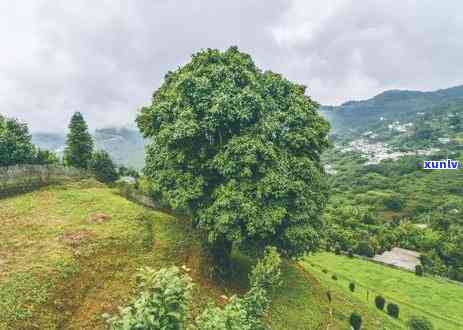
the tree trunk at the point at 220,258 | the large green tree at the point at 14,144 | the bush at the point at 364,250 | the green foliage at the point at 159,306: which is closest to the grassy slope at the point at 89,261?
the tree trunk at the point at 220,258

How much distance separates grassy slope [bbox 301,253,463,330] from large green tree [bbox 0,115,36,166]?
115ft

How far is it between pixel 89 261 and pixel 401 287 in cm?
5203

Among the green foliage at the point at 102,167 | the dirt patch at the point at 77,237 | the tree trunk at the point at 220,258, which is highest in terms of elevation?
the green foliage at the point at 102,167

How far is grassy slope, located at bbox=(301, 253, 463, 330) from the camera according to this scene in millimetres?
45688

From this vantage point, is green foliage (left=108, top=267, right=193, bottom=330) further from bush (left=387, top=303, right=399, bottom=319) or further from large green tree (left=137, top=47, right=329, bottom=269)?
bush (left=387, top=303, right=399, bottom=319)

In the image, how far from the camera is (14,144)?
106 feet

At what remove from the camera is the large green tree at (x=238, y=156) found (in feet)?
74.6

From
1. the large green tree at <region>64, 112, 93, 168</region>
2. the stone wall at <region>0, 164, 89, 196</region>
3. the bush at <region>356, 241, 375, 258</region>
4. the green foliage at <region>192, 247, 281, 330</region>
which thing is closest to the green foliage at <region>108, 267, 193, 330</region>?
the green foliage at <region>192, 247, 281, 330</region>

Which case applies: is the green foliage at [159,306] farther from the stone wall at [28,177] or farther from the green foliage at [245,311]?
the stone wall at [28,177]

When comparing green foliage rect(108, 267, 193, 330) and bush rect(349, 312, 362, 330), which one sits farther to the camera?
bush rect(349, 312, 362, 330)

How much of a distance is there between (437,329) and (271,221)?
104 feet

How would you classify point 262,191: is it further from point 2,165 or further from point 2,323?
point 2,165

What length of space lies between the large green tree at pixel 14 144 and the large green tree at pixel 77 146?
10.6 meters

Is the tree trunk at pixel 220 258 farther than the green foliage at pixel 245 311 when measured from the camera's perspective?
Yes
